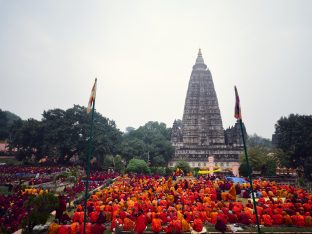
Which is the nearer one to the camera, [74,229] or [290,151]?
[74,229]

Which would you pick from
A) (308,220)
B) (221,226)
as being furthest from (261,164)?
(221,226)

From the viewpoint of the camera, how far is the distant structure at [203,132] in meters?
62.7

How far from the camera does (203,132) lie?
66.6 meters

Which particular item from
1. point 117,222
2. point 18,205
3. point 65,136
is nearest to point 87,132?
point 65,136

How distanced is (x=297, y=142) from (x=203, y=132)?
25251 mm

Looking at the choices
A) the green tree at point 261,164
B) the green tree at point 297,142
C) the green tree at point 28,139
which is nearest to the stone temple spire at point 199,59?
the green tree at point 297,142

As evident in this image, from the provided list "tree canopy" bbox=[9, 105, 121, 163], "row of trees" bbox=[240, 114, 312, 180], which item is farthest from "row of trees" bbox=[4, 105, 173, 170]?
"row of trees" bbox=[240, 114, 312, 180]

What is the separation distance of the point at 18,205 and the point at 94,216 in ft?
18.2

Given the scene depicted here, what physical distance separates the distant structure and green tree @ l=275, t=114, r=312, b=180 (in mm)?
14835

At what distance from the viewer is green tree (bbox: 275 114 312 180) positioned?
41969 millimetres

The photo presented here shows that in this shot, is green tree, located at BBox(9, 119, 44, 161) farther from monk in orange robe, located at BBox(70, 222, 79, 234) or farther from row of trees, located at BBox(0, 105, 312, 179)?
monk in orange robe, located at BBox(70, 222, 79, 234)

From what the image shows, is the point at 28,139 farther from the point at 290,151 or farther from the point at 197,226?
the point at 290,151

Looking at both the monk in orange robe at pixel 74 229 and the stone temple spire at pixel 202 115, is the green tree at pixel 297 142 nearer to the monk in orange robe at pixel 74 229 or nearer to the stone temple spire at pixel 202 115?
the stone temple spire at pixel 202 115

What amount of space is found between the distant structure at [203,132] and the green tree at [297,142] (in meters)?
14.8
